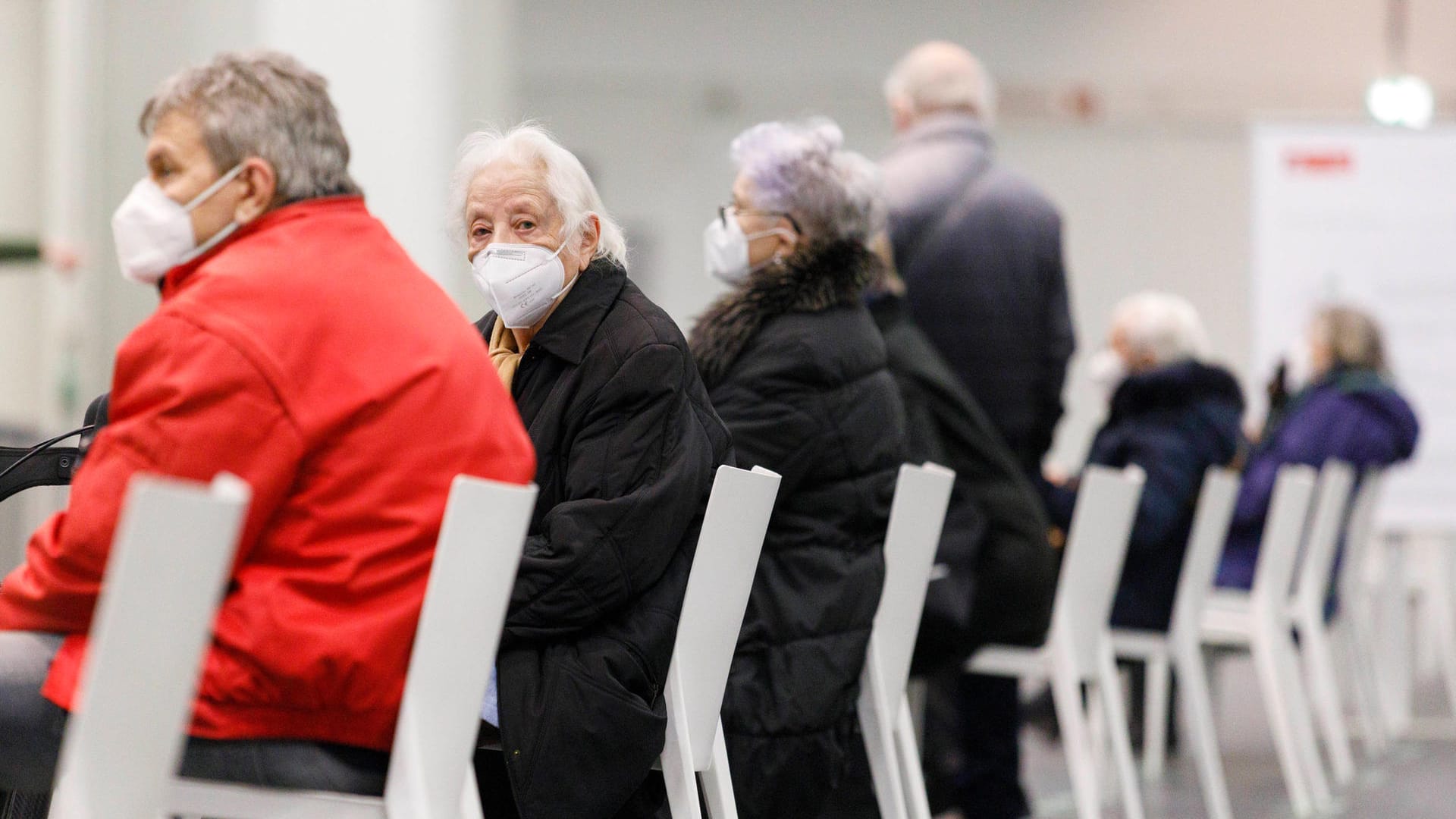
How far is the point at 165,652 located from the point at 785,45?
8246 millimetres

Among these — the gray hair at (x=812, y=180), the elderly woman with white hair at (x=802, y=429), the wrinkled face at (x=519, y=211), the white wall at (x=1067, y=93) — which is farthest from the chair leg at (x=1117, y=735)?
the white wall at (x=1067, y=93)

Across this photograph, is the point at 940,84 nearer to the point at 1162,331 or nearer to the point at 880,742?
the point at 1162,331

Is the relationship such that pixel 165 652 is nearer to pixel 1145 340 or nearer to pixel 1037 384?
pixel 1037 384

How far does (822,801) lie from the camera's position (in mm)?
2477

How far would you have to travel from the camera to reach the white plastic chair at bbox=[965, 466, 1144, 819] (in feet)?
11.0

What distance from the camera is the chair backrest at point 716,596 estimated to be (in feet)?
6.57

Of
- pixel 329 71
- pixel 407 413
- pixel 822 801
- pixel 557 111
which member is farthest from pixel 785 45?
pixel 407 413

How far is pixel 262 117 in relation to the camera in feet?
6.05

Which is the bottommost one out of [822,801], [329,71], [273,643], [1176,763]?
[1176,763]

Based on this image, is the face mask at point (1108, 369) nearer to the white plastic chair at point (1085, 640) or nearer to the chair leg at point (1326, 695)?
the chair leg at point (1326, 695)

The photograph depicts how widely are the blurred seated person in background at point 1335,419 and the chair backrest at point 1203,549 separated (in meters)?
1.02

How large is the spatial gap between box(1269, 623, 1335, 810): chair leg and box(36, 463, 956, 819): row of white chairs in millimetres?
2049

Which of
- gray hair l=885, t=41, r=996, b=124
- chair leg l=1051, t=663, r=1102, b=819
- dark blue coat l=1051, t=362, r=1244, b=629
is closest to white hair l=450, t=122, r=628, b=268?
chair leg l=1051, t=663, r=1102, b=819

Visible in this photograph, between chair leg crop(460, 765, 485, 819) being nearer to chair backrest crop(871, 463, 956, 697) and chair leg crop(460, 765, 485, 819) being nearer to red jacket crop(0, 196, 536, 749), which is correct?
red jacket crop(0, 196, 536, 749)
